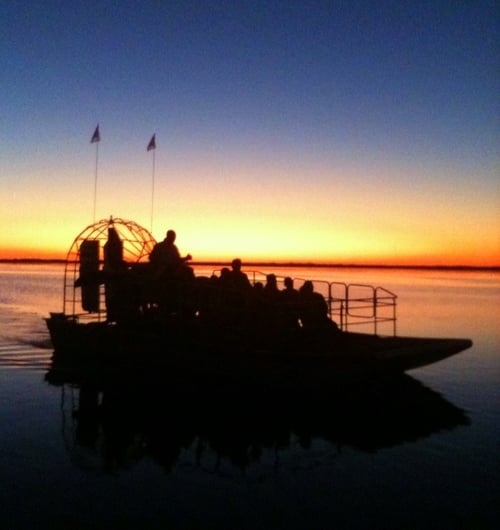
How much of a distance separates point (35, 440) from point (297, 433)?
560cm

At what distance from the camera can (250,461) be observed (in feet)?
37.6

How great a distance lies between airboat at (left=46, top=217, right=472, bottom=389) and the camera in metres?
14.8

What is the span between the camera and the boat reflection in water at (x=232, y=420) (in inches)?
472

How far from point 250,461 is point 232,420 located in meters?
2.70

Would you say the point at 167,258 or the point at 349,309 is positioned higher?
the point at 167,258

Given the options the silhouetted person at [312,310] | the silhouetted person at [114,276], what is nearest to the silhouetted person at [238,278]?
the silhouetted person at [312,310]

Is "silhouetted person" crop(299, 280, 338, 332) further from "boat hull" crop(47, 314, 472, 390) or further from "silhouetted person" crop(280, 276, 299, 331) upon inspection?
"boat hull" crop(47, 314, 472, 390)

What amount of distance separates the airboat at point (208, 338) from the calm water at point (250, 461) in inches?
37.9

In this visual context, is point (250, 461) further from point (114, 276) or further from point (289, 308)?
point (114, 276)

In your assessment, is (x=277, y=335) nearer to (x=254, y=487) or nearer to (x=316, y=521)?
(x=254, y=487)

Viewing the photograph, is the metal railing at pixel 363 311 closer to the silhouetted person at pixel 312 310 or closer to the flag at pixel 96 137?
the silhouetted person at pixel 312 310

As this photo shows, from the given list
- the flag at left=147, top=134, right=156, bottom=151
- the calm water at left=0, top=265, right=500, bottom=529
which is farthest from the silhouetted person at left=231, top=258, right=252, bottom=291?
the flag at left=147, top=134, right=156, bottom=151

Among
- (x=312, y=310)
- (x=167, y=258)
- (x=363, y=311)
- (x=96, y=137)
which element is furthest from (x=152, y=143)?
(x=363, y=311)

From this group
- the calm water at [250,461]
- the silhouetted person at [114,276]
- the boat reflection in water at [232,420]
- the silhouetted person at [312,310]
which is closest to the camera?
the calm water at [250,461]
